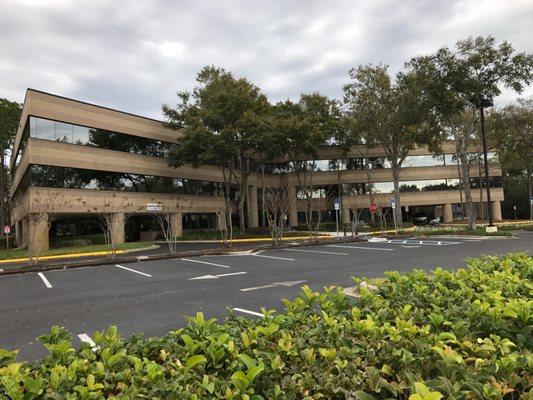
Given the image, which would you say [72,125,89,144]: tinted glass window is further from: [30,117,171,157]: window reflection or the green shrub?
the green shrub

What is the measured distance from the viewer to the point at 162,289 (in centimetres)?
1225

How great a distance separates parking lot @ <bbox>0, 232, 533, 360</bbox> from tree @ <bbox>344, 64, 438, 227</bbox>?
17.6 m

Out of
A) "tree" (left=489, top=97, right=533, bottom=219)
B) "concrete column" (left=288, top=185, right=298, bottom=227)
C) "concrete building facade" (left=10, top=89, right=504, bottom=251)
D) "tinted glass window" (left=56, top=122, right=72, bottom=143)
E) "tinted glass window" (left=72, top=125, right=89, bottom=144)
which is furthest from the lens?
"concrete column" (left=288, top=185, right=298, bottom=227)

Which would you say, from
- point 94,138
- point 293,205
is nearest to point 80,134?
point 94,138

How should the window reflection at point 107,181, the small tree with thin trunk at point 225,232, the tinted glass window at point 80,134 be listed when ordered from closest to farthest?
the small tree with thin trunk at point 225,232 < the window reflection at point 107,181 < the tinted glass window at point 80,134

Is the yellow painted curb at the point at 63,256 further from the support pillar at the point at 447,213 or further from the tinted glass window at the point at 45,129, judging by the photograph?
the support pillar at the point at 447,213

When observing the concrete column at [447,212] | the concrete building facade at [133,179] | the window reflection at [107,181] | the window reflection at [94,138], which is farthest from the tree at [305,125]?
the concrete column at [447,212]

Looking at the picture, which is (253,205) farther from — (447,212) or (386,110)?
(447,212)

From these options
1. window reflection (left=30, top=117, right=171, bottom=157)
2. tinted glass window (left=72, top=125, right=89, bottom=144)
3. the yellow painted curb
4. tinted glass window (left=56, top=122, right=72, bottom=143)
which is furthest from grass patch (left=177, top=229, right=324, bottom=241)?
the yellow painted curb

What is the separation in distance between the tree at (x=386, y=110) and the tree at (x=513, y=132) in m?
9.65

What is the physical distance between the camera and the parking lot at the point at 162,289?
8.38 metres

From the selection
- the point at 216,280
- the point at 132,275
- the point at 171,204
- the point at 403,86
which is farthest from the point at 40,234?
the point at 403,86

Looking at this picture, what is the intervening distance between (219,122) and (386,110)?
14366mm

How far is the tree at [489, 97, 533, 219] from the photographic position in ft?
145
